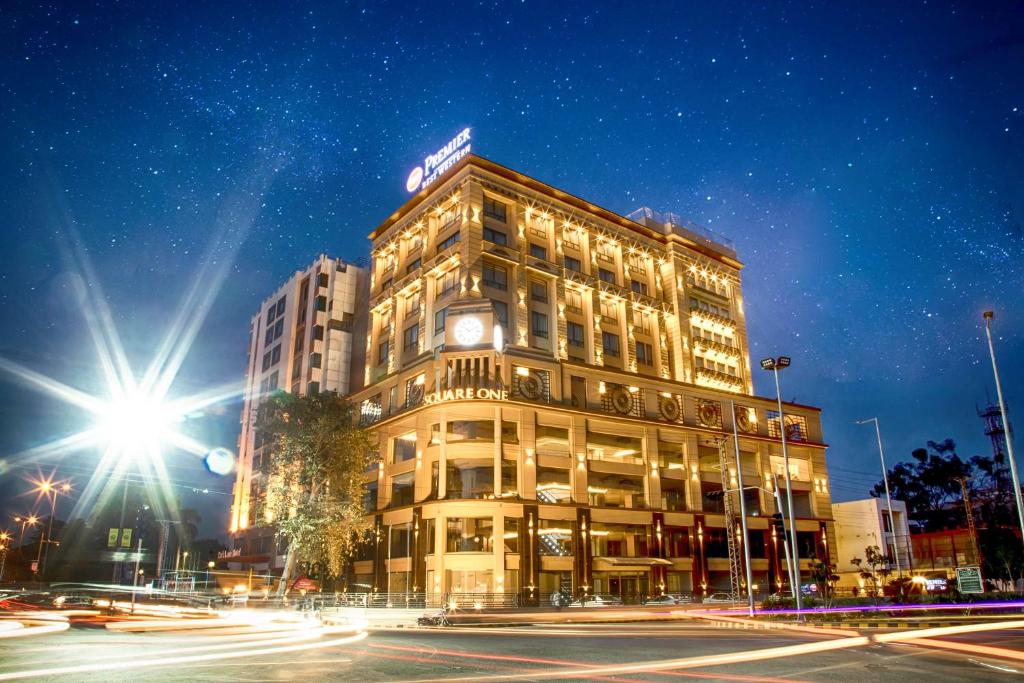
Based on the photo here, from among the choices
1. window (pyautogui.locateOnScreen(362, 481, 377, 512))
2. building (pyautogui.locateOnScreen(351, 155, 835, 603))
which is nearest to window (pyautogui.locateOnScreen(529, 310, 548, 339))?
building (pyautogui.locateOnScreen(351, 155, 835, 603))

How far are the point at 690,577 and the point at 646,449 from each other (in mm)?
12248

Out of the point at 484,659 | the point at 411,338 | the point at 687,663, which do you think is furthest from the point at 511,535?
the point at 687,663

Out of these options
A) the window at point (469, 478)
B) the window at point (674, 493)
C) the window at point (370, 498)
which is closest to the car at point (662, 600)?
the window at point (674, 493)

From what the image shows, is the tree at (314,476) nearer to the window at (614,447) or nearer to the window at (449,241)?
the window at (449,241)

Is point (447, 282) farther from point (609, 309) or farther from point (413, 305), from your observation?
point (609, 309)

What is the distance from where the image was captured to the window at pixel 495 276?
62.2 meters

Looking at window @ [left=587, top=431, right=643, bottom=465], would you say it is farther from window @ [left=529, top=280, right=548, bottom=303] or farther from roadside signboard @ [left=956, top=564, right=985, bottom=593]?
roadside signboard @ [left=956, top=564, right=985, bottom=593]

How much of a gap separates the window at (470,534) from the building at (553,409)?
156 mm

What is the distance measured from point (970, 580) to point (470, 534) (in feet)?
109

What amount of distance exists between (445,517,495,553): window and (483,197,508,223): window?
2767 centimetres

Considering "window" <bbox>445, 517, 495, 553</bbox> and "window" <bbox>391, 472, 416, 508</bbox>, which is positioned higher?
"window" <bbox>391, 472, 416, 508</bbox>

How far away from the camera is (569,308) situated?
6762 centimetres

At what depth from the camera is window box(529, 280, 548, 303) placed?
Answer: 64931mm

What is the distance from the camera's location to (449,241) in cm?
6519
